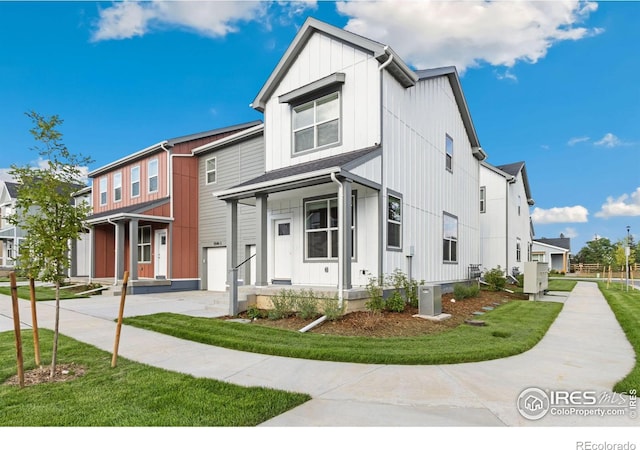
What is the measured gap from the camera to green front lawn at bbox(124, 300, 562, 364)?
17.0ft

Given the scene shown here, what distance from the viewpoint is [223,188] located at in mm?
15609

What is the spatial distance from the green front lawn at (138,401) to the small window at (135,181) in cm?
1466

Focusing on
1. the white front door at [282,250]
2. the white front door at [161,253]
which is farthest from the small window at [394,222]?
the white front door at [161,253]

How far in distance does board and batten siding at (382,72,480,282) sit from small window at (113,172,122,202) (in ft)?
52.5

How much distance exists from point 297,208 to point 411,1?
6159mm

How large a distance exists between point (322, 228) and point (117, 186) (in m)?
14.9

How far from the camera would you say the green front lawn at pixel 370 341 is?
204 inches

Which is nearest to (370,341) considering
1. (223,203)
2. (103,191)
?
(223,203)

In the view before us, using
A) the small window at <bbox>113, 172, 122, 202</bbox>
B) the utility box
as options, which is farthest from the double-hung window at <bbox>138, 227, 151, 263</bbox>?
the utility box

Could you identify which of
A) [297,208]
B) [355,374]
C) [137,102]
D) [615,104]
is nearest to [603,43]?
[615,104]

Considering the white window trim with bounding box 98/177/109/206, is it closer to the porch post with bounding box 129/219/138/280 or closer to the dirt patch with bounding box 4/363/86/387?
the porch post with bounding box 129/219/138/280

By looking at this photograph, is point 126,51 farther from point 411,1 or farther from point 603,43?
point 603,43

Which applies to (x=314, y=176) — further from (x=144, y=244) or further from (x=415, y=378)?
(x=144, y=244)

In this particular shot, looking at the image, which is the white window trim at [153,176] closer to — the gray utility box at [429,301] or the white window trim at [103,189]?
the white window trim at [103,189]
